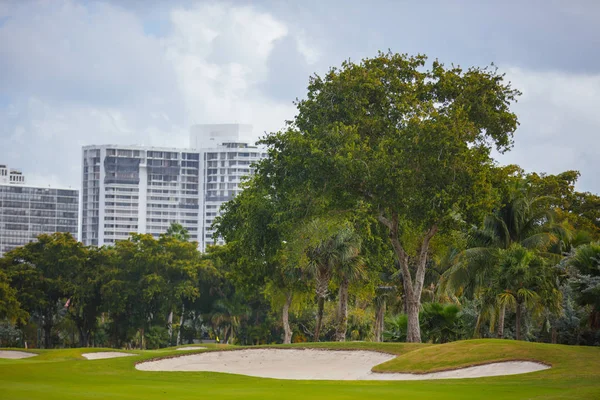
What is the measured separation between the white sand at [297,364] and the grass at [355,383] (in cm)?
63

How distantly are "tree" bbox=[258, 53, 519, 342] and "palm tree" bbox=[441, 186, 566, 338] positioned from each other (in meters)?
2.39

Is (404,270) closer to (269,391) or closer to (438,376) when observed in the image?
(438,376)

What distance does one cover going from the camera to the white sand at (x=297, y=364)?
27562mm

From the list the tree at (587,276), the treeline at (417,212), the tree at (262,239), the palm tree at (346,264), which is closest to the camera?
the tree at (587,276)

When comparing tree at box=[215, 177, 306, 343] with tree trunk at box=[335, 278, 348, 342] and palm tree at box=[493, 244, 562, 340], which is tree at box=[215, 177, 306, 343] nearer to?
tree trunk at box=[335, 278, 348, 342]

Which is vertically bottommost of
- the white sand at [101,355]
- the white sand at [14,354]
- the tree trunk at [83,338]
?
the tree trunk at [83,338]

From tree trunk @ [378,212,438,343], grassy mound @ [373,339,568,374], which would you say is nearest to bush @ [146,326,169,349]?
tree trunk @ [378,212,438,343]

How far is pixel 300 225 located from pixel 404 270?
571 cm

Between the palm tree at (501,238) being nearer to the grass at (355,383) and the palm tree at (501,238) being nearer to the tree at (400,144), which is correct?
the tree at (400,144)

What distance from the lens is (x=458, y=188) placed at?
1512 inches

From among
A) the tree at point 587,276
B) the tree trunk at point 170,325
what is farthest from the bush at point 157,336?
the tree at point 587,276

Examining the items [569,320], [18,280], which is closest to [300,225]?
[569,320]

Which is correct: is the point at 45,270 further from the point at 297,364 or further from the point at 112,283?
the point at 297,364

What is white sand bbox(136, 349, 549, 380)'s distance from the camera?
2756cm
